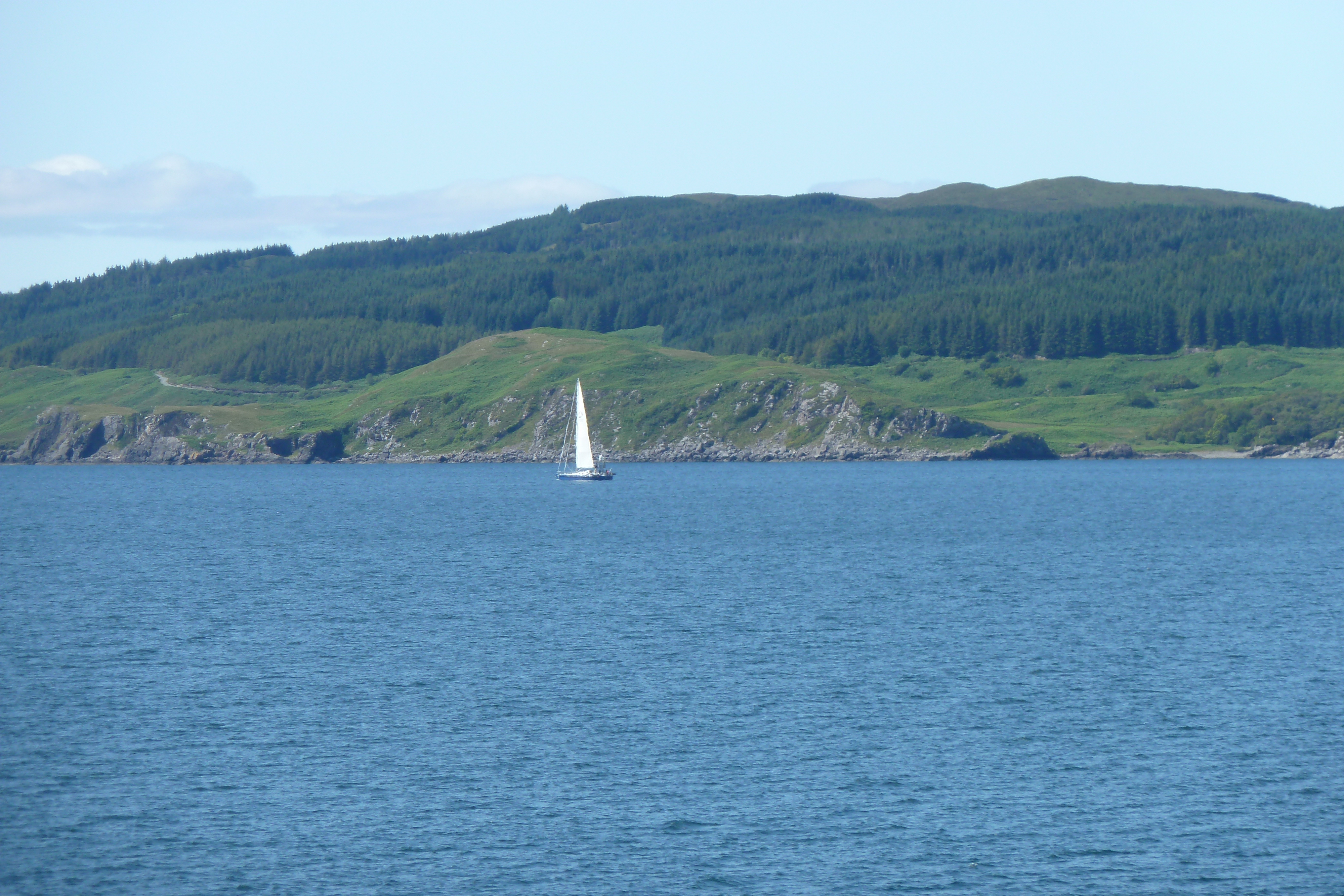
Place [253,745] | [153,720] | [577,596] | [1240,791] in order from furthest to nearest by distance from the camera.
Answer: [577,596] < [153,720] < [253,745] < [1240,791]

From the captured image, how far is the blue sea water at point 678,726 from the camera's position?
3616 centimetres

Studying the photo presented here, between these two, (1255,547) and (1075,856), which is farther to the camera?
(1255,547)

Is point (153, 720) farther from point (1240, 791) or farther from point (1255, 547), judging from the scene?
point (1255, 547)

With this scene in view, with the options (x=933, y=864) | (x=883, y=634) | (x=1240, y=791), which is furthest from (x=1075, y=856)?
(x=883, y=634)

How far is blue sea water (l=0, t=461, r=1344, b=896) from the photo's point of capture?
36.2 m

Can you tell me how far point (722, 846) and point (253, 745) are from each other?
63.0 ft

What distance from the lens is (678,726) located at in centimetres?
4975

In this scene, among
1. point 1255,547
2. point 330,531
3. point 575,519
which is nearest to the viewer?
point 1255,547

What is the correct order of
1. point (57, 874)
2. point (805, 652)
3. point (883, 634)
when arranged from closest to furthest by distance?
1. point (57, 874)
2. point (805, 652)
3. point (883, 634)

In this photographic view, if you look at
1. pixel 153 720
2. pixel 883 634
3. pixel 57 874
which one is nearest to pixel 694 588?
pixel 883 634

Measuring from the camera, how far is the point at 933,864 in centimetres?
3578

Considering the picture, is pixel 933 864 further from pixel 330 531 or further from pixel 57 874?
pixel 330 531

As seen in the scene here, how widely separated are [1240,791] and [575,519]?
108335mm

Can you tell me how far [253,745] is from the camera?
156 feet
